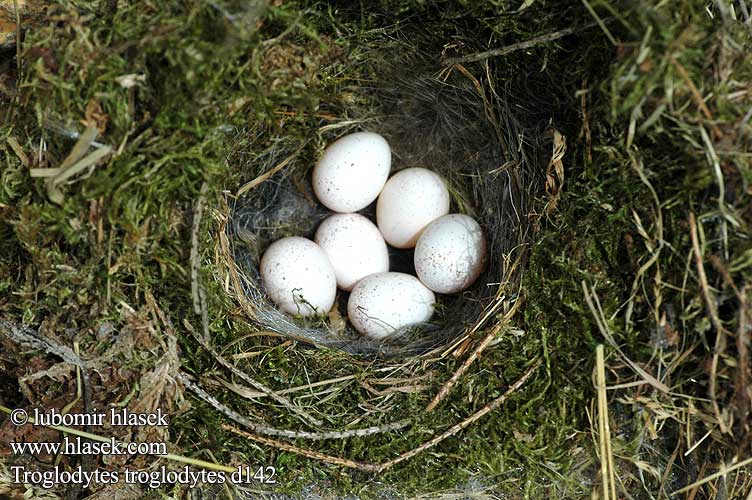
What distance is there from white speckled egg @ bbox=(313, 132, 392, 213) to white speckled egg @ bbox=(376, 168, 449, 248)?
5 cm

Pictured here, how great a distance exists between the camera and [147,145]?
55.9 inches

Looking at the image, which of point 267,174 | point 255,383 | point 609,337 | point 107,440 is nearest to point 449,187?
point 267,174

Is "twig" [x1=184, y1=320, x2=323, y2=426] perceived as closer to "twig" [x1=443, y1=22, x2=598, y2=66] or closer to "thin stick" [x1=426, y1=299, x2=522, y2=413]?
"thin stick" [x1=426, y1=299, x2=522, y2=413]

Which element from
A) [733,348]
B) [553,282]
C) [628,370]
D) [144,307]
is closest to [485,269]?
[553,282]

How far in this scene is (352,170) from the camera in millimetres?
1938

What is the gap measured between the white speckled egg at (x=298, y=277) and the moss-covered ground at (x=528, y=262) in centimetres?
20

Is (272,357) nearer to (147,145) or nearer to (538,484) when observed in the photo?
(147,145)

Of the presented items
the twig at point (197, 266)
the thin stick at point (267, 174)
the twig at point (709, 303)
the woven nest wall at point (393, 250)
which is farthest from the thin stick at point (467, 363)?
the thin stick at point (267, 174)

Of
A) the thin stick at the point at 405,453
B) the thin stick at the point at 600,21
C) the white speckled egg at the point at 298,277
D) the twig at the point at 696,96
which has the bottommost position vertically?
the thin stick at the point at 405,453

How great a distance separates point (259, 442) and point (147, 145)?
2.41ft

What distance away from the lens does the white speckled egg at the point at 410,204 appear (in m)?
1.97

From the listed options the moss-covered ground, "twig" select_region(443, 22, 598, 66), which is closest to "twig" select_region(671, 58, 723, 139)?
the moss-covered ground

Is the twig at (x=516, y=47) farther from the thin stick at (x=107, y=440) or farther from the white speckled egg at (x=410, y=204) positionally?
the thin stick at (x=107, y=440)

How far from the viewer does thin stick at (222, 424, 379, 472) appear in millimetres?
1551
